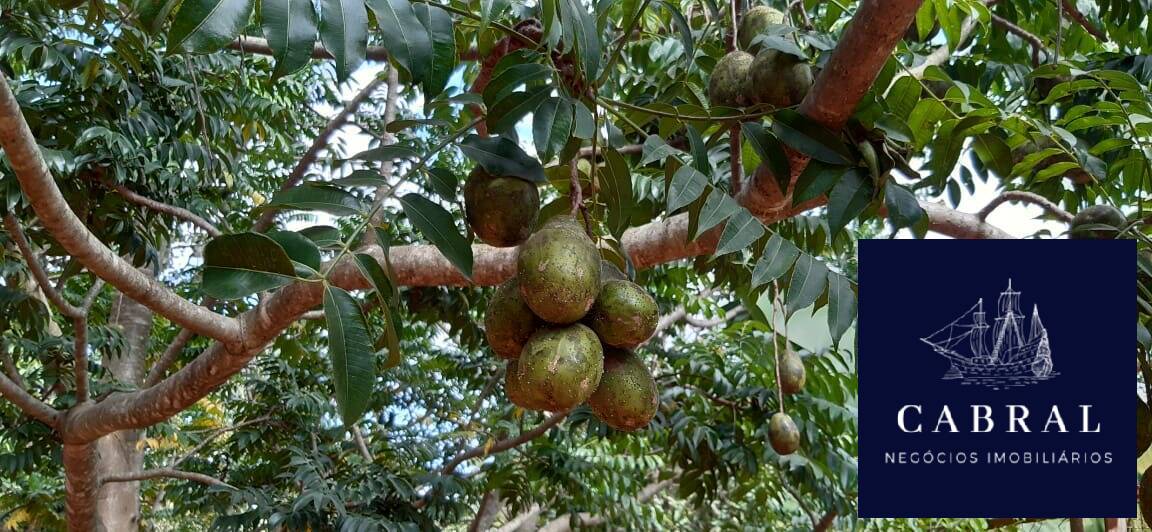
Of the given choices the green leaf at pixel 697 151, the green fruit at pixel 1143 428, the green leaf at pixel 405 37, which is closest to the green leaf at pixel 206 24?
the green leaf at pixel 405 37

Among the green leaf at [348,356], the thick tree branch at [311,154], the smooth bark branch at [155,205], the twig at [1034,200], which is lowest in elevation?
the green leaf at [348,356]

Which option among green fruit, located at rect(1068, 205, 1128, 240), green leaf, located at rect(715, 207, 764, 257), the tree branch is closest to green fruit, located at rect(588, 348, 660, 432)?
green leaf, located at rect(715, 207, 764, 257)

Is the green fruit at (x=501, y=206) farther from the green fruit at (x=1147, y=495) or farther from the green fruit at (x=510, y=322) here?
the green fruit at (x=1147, y=495)

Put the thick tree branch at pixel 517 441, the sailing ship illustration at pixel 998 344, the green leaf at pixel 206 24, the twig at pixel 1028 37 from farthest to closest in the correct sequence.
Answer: the thick tree branch at pixel 517 441 → the twig at pixel 1028 37 → the sailing ship illustration at pixel 998 344 → the green leaf at pixel 206 24

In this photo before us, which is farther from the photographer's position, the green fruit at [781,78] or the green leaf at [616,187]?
the green fruit at [781,78]

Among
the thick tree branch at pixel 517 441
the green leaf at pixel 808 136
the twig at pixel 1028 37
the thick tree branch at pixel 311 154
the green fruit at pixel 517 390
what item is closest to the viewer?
the green fruit at pixel 517 390

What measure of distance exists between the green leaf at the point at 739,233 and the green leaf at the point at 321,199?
57cm

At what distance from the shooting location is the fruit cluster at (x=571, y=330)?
45.6 inches

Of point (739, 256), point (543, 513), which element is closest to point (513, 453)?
point (543, 513)

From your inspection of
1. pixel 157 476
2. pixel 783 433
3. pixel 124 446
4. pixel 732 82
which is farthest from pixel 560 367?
pixel 124 446

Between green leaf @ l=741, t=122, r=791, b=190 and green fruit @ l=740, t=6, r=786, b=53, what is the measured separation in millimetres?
357

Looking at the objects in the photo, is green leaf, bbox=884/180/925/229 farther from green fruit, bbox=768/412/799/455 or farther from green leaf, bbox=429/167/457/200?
green fruit, bbox=768/412/799/455

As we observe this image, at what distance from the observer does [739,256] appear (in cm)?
290

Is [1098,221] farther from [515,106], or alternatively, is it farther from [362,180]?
[362,180]
